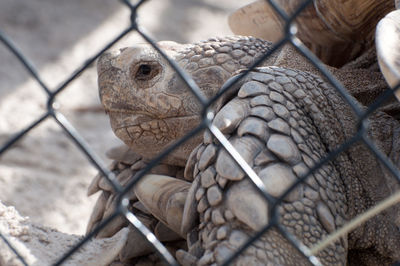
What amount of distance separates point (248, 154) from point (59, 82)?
2.94 m

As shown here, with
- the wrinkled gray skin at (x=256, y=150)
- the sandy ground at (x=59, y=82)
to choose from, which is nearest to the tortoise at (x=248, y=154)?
the wrinkled gray skin at (x=256, y=150)

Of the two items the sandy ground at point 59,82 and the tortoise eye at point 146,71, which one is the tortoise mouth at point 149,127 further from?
the sandy ground at point 59,82

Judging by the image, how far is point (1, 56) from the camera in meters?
4.37

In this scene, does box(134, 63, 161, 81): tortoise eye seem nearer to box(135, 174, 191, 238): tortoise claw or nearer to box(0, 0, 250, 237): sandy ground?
box(135, 174, 191, 238): tortoise claw

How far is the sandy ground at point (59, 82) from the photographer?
2998 mm

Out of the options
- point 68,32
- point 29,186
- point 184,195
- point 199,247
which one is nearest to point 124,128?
point 184,195

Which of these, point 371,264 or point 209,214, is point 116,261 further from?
point 371,264

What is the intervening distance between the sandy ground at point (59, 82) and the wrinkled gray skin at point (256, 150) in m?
1.09

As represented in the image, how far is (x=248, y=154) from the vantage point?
1.39 metres

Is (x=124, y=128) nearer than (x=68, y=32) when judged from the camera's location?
Yes

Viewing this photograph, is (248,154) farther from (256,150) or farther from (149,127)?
(149,127)

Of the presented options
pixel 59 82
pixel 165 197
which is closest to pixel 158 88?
pixel 165 197

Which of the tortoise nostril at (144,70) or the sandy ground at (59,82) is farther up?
the sandy ground at (59,82)

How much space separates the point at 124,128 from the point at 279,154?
570 mm
